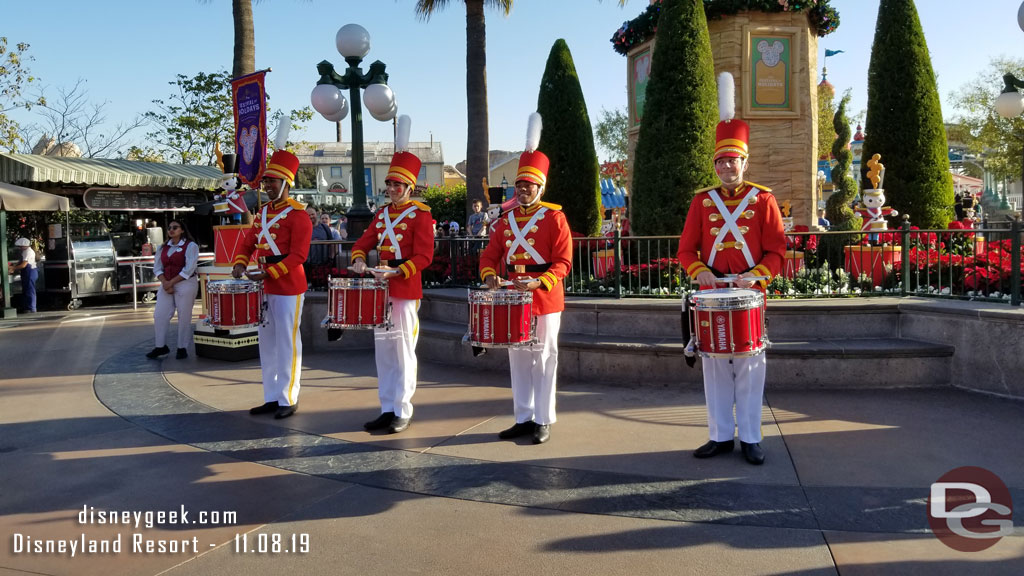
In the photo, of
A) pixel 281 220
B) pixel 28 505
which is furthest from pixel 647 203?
pixel 28 505

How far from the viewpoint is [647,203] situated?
991 centimetres

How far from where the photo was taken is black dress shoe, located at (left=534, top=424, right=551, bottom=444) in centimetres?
566

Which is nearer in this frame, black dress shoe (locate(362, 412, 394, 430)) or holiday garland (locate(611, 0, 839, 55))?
black dress shoe (locate(362, 412, 394, 430))

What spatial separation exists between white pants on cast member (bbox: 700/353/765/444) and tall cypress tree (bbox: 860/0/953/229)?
30.2 feet

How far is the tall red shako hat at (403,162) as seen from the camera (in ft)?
20.2

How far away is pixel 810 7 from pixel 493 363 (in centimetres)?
889

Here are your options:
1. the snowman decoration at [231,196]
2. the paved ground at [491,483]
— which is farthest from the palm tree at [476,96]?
the paved ground at [491,483]

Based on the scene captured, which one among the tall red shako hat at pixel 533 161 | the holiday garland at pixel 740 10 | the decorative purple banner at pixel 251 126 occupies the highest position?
the holiday garland at pixel 740 10

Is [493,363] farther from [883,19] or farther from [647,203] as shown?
[883,19]

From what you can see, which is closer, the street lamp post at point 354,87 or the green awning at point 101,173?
the street lamp post at point 354,87

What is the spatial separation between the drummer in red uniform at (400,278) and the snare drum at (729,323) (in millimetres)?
2361

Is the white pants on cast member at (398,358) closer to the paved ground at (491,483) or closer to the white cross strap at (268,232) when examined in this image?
the paved ground at (491,483)

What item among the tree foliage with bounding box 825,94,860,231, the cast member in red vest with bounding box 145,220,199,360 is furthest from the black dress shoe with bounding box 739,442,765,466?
the tree foliage with bounding box 825,94,860,231

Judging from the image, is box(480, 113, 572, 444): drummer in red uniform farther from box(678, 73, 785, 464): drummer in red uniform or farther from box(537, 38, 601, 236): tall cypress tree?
box(537, 38, 601, 236): tall cypress tree
